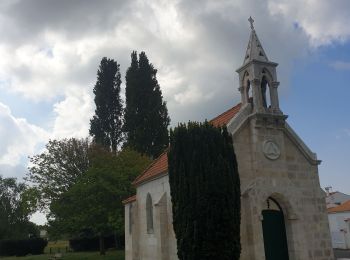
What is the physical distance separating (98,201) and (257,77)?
57.9ft

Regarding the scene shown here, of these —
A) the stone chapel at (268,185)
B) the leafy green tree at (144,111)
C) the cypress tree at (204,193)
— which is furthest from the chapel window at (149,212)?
the leafy green tree at (144,111)

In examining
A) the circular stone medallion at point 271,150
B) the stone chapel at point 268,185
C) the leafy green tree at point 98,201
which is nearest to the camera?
the stone chapel at point 268,185

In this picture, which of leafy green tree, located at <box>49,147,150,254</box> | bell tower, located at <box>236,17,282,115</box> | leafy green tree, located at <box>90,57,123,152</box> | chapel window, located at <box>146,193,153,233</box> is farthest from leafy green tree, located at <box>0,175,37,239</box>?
bell tower, located at <box>236,17,282,115</box>

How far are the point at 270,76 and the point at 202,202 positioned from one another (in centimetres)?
Result: 745

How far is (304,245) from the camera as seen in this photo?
16.5m

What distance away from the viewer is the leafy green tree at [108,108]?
1734 inches

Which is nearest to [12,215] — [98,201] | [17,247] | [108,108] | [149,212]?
[17,247]

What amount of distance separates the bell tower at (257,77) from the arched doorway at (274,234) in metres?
4.38

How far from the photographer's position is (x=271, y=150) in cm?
1705

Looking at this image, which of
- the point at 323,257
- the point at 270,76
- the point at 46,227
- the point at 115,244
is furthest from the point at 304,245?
the point at 115,244

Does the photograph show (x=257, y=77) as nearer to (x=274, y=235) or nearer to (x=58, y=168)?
(x=274, y=235)

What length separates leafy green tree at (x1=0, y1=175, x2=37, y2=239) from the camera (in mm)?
52456

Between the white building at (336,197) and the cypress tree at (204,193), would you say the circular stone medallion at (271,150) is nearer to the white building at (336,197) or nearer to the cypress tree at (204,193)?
the cypress tree at (204,193)

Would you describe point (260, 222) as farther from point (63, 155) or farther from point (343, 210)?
point (343, 210)
